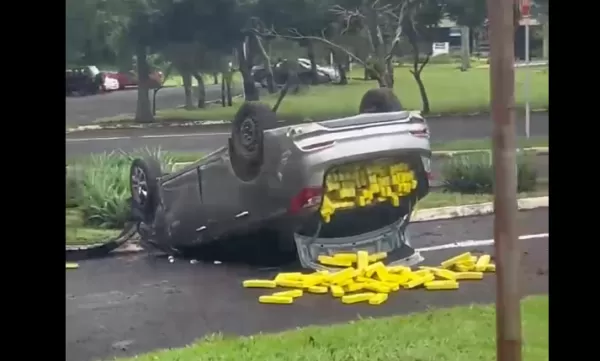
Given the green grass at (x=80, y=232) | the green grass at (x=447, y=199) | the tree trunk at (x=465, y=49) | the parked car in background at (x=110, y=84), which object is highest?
the tree trunk at (x=465, y=49)

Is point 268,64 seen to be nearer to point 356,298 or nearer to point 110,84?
point 110,84

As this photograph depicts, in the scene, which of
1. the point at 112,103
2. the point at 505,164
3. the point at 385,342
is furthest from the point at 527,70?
the point at 112,103

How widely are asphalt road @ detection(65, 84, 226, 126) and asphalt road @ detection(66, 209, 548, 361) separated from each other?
26.0 inches

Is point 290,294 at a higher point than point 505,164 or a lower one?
lower

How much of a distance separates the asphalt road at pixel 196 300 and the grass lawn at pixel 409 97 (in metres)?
0.57

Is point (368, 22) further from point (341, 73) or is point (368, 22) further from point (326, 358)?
point (326, 358)

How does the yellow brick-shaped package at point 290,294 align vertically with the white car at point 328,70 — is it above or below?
below

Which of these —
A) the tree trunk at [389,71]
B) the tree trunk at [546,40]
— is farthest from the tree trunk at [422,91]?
the tree trunk at [546,40]

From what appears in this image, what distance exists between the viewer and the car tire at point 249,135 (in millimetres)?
3967

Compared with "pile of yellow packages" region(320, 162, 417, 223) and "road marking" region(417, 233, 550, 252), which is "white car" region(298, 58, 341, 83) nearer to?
"pile of yellow packages" region(320, 162, 417, 223)

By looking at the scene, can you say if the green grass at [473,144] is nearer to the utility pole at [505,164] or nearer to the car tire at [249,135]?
the car tire at [249,135]

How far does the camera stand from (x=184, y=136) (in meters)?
3.96

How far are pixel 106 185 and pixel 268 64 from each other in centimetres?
90
